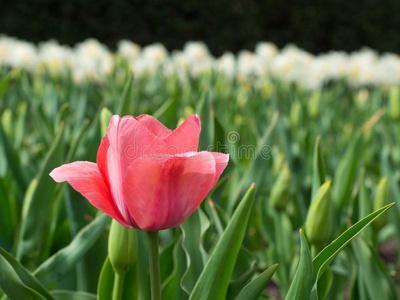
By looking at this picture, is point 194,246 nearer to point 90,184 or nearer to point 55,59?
point 90,184

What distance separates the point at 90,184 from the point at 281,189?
2.14 ft

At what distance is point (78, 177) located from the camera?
0.56 m

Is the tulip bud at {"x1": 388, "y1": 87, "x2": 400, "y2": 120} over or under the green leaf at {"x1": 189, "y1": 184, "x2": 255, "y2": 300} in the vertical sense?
over

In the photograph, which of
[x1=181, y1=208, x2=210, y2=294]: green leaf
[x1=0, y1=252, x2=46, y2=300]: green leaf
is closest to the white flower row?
[x1=181, y1=208, x2=210, y2=294]: green leaf

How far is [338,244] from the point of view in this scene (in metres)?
0.63

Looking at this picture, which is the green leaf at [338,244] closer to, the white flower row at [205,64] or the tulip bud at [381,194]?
the tulip bud at [381,194]

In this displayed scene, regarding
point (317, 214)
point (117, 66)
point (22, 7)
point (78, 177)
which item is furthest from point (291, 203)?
point (22, 7)

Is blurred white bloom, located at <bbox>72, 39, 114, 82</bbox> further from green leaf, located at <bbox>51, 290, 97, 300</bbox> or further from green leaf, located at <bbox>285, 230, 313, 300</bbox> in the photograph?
green leaf, located at <bbox>285, 230, 313, 300</bbox>

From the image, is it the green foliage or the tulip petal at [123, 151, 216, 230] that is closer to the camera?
the tulip petal at [123, 151, 216, 230]

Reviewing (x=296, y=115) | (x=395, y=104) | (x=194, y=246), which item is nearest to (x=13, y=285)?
(x=194, y=246)

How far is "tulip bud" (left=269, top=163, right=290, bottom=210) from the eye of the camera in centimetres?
115

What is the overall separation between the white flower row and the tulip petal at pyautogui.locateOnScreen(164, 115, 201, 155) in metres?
2.63

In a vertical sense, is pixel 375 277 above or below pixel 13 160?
below

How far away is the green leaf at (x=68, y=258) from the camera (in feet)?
2.69
